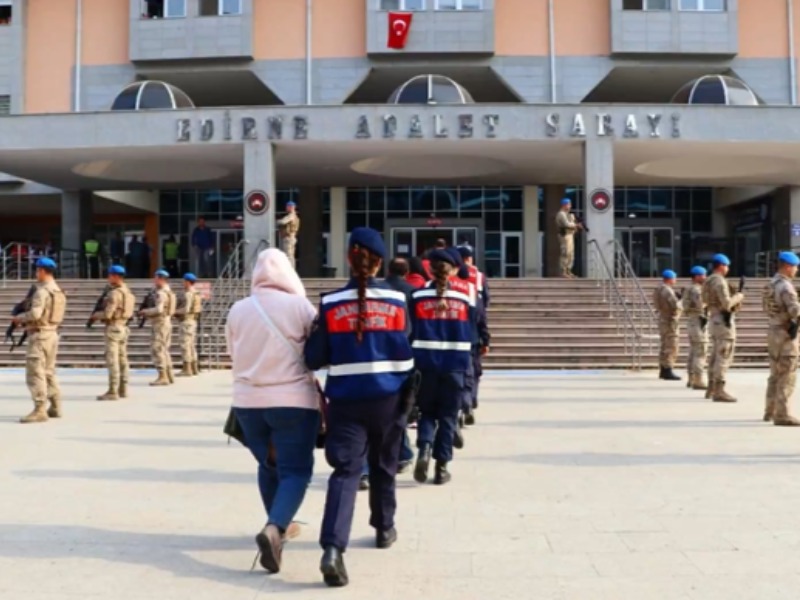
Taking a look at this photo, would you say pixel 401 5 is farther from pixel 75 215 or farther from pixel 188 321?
pixel 188 321

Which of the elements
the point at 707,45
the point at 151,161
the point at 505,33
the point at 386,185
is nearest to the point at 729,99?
the point at 707,45

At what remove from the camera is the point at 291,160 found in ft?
81.6

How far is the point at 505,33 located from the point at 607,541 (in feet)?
83.3

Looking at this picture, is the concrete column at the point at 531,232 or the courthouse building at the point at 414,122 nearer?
the courthouse building at the point at 414,122

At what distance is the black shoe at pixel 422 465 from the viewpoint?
21.8 feet

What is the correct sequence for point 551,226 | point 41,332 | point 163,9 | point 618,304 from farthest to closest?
1. point 551,226
2. point 163,9
3. point 618,304
4. point 41,332

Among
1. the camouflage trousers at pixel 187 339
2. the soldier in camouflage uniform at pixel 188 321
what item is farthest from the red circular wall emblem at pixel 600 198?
the camouflage trousers at pixel 187 339

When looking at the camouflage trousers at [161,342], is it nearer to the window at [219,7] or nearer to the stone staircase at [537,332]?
the stone staircase at [537,332]

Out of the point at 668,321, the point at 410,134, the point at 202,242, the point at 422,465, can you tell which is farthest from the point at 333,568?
the point at 202,242

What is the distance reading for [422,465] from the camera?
6.63 meters

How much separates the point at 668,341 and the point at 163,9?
21.5 m

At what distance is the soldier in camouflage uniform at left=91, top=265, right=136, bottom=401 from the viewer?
39.8 feet

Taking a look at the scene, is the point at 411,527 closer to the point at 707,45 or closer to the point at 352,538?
the point at 352,538

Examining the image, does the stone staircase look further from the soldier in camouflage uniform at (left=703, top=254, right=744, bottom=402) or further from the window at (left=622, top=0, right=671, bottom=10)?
the window at (left=622, top=0, right=671, bottom=10)
